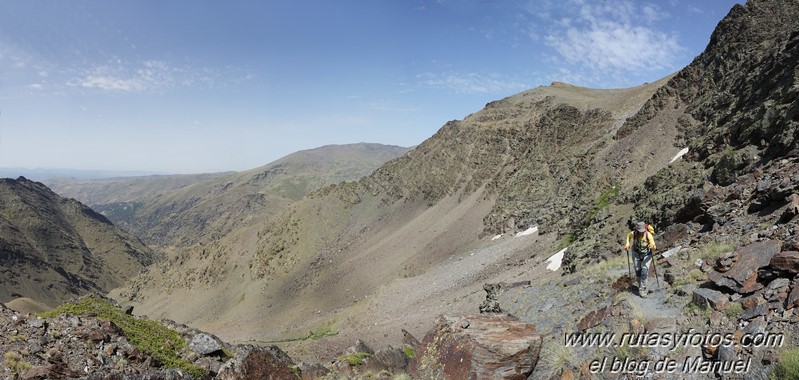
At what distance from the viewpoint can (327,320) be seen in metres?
41.7

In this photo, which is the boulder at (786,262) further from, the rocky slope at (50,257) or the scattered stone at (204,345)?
the rocky slope at (50,257)

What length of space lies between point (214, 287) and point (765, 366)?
81.2 metres

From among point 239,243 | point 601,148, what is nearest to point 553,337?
point 601,148

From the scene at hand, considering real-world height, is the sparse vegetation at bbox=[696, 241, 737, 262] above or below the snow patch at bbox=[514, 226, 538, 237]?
above

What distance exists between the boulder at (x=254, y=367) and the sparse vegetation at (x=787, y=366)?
33.9ft

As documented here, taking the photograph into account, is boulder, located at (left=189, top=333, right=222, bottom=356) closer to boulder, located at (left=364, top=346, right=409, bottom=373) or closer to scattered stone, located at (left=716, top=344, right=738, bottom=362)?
boulder, located at (left=364, top=346, right=409, bottom=373)

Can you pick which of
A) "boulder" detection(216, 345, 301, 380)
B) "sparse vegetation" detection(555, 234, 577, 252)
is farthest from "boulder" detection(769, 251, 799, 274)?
"sparse vegetation" detection(555, 234, 577, 252)

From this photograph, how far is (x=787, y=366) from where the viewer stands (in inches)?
210

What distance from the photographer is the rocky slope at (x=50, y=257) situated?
5069 inches

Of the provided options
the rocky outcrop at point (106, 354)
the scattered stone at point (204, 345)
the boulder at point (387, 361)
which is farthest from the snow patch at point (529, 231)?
the scattered stone at point (204, 345)

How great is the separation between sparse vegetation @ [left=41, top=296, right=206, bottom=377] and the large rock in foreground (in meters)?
5.63

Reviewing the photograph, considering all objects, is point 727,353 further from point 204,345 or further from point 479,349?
point 204,345

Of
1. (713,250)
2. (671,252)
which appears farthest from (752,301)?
(671,252)

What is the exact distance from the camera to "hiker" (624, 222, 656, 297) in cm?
1061
